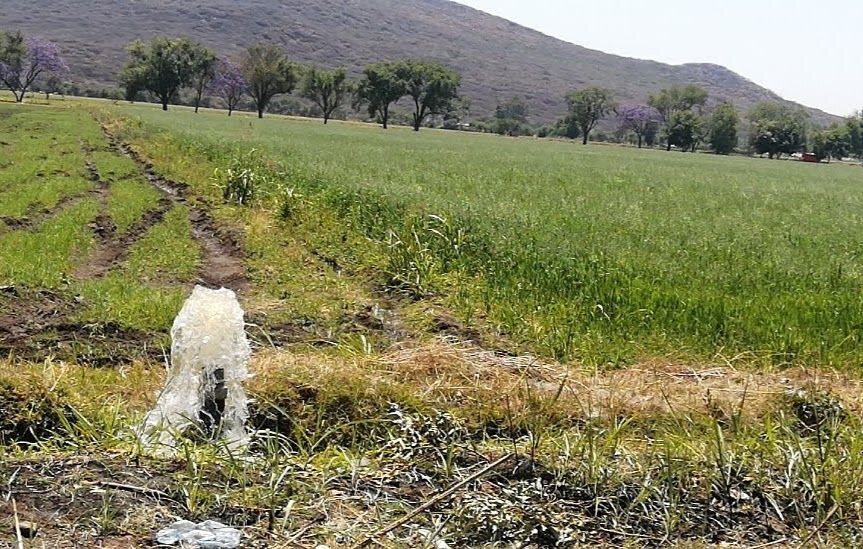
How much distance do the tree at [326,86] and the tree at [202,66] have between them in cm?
1234

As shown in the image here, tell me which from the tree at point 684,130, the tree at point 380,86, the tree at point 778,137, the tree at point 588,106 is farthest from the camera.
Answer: the tree at point 588,106

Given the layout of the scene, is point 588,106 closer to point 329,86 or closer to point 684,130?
point 684,130

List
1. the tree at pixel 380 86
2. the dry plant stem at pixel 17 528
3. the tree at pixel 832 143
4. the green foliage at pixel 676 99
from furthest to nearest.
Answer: the green foliage at pixel 676 99 → the tree at pixel 832 143 → the tree at pixel 380 86 → the dry plant stem at pixel 17 528

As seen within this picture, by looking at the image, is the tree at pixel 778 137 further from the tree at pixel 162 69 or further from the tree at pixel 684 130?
A: the tree at pixel 162 69

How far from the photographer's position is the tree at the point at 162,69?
91562 mm

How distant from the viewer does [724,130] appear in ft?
354

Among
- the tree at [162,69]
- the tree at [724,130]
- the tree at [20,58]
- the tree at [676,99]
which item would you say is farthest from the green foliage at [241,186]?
the tree at [676,99]

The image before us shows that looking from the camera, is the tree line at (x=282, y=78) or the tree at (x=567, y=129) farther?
the tree at (x=567, y=129)

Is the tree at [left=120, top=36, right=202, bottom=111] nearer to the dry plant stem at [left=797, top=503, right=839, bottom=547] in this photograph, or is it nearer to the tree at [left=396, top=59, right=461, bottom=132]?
the tree at [left=396, top=59, right=461, bottom=132]

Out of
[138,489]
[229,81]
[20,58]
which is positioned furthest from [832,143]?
[138,489]

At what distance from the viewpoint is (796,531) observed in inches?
125

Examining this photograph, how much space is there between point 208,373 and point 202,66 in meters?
101

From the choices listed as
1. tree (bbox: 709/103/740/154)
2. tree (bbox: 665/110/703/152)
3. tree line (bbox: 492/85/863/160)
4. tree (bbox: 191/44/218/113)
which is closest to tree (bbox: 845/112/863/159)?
tree line (bbox: 492/85/863/160)

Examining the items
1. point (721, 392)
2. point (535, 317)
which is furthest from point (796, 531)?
point (535, 317)
